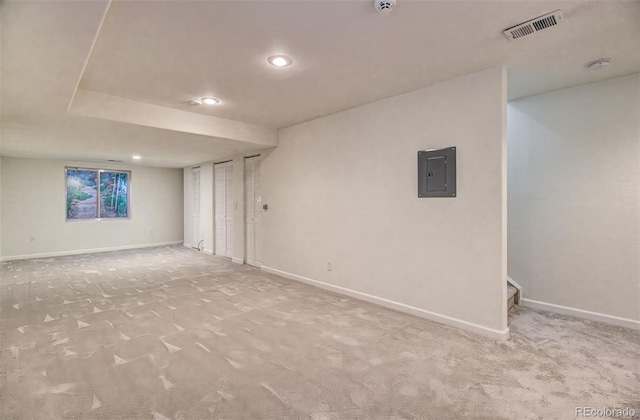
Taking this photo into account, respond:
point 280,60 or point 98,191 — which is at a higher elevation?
point 280,60

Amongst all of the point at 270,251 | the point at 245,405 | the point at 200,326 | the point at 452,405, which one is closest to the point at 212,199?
the point at 270,251

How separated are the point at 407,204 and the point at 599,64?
2082 mm

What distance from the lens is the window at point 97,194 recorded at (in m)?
7.37

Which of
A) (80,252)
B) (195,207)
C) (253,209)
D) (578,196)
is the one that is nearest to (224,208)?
(253,209)

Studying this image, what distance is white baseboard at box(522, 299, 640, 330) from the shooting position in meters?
3.01

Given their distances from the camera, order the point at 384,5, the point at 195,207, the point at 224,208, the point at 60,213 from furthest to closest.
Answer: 1. the point at 195,207
2. the point at 60,213
3. the point at 224,208
4. the point at 384,5

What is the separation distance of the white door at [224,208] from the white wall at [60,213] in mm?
2460

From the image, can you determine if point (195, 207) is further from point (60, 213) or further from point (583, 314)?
point (583, 314)

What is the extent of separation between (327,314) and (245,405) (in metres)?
1.64

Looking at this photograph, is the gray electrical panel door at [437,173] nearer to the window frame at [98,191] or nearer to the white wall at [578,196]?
the white wall at [578,196]

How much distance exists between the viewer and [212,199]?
24.1 ft

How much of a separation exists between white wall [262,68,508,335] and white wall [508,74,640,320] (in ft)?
3.97

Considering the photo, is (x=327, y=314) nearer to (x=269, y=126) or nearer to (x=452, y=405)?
Answer: (x=452, y=405)

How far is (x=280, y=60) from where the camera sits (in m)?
2.59
